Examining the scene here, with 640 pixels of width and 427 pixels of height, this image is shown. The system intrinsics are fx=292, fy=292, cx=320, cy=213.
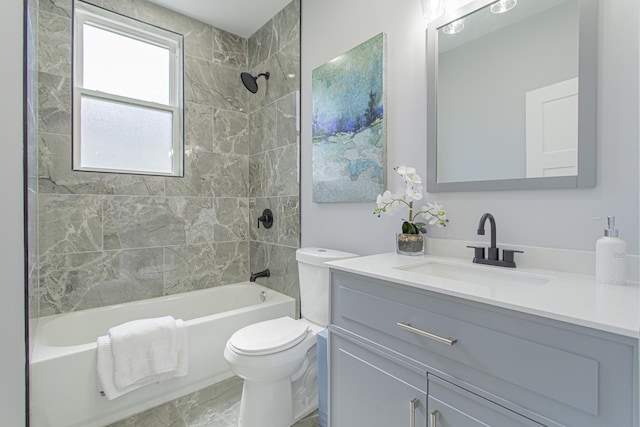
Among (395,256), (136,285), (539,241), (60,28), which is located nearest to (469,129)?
(539,241)

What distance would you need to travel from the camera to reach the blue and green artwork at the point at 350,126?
5.32 feet

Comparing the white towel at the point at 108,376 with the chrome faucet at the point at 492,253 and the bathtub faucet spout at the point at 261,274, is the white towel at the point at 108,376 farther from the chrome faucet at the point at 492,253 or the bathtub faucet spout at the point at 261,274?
the chrome faucet at the point at 492,253

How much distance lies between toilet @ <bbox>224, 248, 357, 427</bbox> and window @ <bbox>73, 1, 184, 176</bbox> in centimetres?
153

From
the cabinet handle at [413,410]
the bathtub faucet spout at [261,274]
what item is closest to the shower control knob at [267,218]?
the bathtub faucet spout at [261,274]

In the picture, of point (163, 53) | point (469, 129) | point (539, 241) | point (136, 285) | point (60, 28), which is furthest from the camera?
point (163, 53)

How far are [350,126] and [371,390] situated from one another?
1.38 m

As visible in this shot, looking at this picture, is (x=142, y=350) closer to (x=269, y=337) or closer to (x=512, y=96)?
(x=269, y=337)

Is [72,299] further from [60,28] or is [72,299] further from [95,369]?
[60,28]

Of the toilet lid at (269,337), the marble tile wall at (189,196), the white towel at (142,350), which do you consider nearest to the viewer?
the toilet lid at (269,337)

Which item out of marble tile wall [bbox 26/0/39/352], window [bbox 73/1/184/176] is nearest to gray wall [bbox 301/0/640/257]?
window [bbox 73/1/184/176]

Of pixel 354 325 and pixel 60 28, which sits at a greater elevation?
pixel 60 28

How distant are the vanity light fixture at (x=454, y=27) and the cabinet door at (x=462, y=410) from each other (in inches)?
55.8

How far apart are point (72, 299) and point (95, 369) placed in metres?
0.74

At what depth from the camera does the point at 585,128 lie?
3.21 ft
